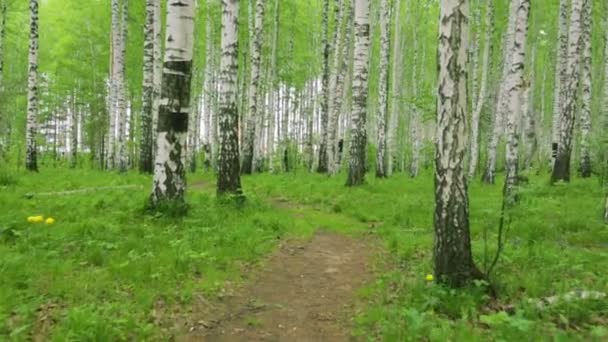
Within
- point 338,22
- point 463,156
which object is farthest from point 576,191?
point 338,22

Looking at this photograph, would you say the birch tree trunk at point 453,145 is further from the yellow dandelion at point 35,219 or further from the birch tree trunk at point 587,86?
the birch tree trunk at point 587,86

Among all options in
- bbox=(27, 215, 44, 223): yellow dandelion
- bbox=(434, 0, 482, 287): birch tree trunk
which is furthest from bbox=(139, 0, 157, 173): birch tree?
bbox=(434, 0, 482, 287): birch tree trunk

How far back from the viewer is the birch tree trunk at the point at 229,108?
923cm

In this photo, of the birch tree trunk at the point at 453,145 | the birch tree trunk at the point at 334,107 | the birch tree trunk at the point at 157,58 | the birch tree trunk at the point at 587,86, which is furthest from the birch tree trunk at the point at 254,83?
the birch tree trunk at the point at 453,145

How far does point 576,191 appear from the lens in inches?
464

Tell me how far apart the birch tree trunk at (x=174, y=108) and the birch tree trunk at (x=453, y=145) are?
4292mm

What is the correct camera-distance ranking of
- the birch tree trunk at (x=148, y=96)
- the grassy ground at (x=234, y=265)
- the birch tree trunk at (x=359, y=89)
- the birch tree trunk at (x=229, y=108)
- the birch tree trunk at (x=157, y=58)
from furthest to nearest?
the birch tree trunk at (x=148, y=96) → the birch tree trunk at (x=157, y=58) → the birch tree trunk at (x=359, y=89) → the birch tree trunk at (x=229, y=108) → the grassy ground at (x=234, y=265)

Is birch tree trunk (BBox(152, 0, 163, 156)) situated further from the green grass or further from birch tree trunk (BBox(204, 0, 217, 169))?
the green grass

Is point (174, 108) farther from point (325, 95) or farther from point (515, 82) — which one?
point (325, 95)

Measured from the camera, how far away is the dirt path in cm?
413

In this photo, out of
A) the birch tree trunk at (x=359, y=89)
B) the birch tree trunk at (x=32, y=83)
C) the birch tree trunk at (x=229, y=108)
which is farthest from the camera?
the birch tree trunk at (x=32, y=83)

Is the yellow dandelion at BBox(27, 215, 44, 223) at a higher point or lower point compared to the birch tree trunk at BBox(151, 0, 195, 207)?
lower

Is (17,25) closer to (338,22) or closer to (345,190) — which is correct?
(338,22)

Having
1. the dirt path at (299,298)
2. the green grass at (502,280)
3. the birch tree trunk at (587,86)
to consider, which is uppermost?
the birch tree trunk at (587,86)
